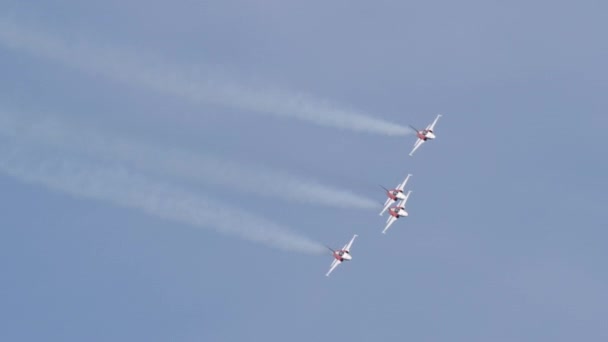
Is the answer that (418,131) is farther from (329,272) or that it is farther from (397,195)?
(329,272)

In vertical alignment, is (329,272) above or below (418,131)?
below

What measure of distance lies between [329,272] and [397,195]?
11.2 meters

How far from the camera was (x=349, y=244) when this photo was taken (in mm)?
144250

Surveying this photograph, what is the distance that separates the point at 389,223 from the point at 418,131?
9.81 m

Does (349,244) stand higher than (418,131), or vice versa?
(418,131)

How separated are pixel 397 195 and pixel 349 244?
23.4 feet

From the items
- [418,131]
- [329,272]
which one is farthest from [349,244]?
[418,131]

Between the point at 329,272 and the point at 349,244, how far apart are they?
4.34m

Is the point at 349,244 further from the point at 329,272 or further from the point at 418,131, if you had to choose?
the point at 418,131

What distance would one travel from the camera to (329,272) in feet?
464

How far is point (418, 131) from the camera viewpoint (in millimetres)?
147875

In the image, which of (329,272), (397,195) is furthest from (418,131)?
(329,272)

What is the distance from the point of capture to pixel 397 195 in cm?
14638
